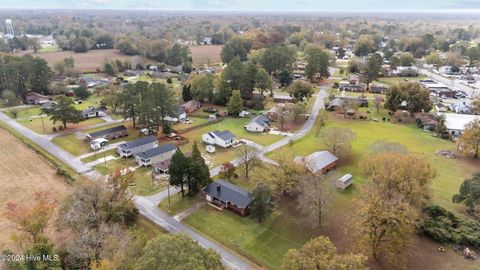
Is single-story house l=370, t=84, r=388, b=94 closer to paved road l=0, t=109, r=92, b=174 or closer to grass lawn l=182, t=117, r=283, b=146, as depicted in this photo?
grass lawn l=182, t=117, r=283, b=146

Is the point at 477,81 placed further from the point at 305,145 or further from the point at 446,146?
the point at 305,145

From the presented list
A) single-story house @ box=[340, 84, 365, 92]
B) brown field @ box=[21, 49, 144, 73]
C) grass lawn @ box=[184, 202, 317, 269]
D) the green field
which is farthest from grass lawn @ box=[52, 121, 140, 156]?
brown field @ box=[21, 49, 144, 73]

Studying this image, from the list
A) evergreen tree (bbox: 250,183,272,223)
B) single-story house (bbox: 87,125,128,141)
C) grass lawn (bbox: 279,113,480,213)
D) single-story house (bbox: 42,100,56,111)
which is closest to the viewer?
evergreen tree (bbox: 250,183,272,223)

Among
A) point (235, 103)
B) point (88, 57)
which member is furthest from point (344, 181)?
point (88, 57)

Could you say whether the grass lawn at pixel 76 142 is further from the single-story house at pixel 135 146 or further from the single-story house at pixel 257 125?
the single-story house at pixel 257 125

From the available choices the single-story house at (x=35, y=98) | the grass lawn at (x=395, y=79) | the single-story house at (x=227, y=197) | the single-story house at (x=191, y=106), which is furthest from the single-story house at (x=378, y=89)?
the single-story house at (x=35, y=98)

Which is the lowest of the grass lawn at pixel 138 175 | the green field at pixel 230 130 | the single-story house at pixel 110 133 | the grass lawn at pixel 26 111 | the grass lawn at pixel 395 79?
the green field at pixel 230 130
